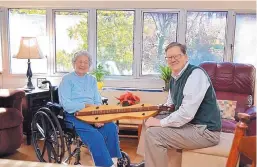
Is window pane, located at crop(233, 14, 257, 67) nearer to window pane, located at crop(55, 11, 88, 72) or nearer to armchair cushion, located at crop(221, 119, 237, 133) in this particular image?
armchair cushion, located at crop(221, 119, 237, 133)

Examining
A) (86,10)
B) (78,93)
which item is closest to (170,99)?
(78,93)

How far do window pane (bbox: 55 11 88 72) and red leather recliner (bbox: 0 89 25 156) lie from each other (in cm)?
113

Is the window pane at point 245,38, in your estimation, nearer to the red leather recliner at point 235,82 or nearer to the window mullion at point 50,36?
the red leather recliner at point 235,82

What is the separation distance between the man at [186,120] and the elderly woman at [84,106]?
1.60 feet

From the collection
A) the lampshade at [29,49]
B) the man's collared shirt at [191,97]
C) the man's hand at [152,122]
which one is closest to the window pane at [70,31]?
the lampshade at [29,49]

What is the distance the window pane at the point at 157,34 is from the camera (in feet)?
13.4

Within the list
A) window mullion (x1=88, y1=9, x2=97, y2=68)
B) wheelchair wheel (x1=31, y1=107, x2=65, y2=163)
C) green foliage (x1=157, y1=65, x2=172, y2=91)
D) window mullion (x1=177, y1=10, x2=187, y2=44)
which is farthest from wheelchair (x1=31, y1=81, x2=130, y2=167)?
window mullion (x1=177, y1=10, x2=187, y2=44)

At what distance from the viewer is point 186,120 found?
2242 mm

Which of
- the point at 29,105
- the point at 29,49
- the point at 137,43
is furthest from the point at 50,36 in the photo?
the point at 137,43

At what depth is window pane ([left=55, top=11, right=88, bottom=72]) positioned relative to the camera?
4.21 metres

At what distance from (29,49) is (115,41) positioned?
3.66 ft

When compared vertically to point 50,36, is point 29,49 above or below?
below

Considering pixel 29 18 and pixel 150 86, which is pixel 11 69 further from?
pixel 150 86

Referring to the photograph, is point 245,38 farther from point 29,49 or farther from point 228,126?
point 29,49
